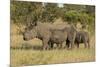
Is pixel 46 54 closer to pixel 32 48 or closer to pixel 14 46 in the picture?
pixel 32 48

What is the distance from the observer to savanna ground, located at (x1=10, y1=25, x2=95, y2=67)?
226cm

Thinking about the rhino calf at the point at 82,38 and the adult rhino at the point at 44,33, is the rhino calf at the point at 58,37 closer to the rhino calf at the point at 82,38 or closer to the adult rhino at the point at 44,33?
the adult rhino at the point at 44,33

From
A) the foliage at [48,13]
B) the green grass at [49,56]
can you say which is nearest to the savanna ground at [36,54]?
the green grass at [49,56]

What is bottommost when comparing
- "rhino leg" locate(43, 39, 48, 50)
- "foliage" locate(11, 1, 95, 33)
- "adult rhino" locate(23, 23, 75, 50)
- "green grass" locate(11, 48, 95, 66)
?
"green grass" locate(11, 48, 95, 66)

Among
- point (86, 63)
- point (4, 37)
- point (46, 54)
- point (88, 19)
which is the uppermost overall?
point (88, 19)

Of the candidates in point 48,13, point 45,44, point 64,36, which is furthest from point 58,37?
point 48,13

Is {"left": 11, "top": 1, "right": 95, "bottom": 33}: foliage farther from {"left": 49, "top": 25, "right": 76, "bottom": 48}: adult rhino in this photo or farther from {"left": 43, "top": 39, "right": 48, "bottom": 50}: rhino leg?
{"left": 43, "top": 39, "right": 48, "bottom": 50}: rhino leg

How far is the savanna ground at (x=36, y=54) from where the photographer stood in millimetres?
2262

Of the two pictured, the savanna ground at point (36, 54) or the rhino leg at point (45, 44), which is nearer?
the savanna ground at point (36, 54)

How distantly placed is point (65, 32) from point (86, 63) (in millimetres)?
504

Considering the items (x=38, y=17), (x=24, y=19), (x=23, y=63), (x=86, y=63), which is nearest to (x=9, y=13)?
(x=24, y=19)

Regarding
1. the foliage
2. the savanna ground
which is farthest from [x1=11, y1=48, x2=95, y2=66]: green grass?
the foliage

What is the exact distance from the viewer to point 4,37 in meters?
2.22

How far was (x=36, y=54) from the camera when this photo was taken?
2.37 metres
